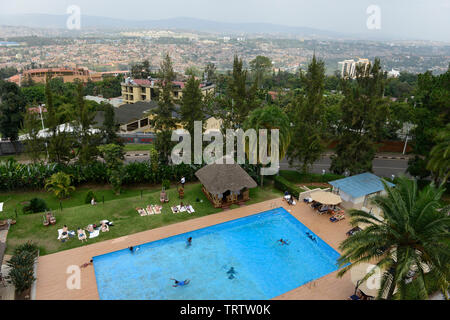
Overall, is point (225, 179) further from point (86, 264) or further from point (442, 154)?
point (442, 154)

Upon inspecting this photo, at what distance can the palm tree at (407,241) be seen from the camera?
1154cm

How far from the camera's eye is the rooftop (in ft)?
79.5

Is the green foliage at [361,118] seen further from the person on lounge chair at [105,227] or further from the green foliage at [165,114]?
the person on lounge chair at [105,227]

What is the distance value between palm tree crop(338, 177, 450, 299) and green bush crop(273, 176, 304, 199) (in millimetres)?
12776

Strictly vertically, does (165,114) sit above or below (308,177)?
above

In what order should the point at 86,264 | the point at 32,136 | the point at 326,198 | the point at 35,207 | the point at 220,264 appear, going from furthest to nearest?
the point at 32,136, the point at 326,198, the point at 35,207, the point at 220,264, the point at 86,264

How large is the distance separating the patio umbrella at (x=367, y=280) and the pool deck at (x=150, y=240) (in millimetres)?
390

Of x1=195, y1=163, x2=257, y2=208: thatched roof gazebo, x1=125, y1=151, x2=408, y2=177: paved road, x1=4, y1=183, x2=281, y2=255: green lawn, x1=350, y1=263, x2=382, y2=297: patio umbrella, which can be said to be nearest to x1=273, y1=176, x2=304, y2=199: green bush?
x1=4, y1=183, x2=281, y2=255: green lawn

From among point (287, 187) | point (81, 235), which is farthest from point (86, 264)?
point (287, 187)

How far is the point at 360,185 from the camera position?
2503 centimetres

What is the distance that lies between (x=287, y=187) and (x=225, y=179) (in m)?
6.66

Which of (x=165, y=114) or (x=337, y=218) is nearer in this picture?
(x=337, y=218)

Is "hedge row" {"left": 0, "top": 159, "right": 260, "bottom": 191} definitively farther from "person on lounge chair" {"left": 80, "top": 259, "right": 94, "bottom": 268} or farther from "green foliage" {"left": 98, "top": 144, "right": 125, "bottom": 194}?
"person on lounge chair" {"left": 80, "top": 259, "right": 94, "bottom": 268}

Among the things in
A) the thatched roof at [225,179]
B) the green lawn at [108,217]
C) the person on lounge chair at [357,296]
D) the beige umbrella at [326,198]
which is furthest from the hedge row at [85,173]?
the person on lounge chair at [357,296]
